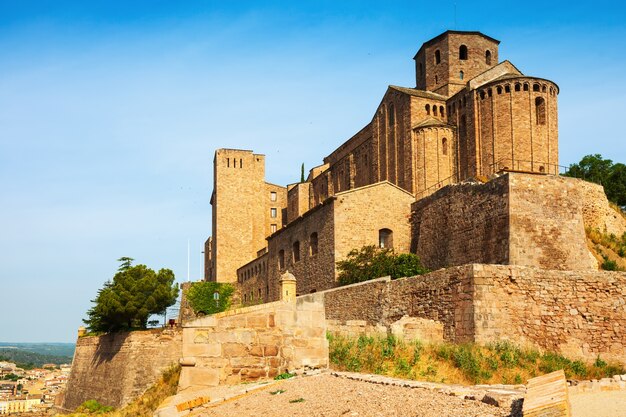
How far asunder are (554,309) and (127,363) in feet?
74.5

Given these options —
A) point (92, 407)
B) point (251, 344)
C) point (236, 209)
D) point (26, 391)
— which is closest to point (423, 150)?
point (92, 407)

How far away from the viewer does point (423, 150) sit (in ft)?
136

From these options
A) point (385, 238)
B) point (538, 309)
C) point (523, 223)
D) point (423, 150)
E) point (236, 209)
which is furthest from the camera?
point (236, 209)

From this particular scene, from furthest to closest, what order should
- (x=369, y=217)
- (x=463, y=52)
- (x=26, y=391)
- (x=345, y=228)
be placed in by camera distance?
(x=26, y=391)
(x=463, y=52)
(x=369, y=217)
(x=345, y=228)

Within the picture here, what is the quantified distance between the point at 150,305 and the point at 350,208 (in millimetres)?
11803

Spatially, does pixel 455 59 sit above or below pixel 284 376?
above

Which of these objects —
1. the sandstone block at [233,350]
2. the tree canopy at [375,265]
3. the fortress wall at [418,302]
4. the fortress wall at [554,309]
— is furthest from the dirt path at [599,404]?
the tree canopy at [375,265]

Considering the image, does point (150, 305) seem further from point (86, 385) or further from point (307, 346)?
point (307, 346)

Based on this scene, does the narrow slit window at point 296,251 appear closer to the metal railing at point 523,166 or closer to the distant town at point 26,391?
the metal railing at point 523,166

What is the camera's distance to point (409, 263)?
32.3 m

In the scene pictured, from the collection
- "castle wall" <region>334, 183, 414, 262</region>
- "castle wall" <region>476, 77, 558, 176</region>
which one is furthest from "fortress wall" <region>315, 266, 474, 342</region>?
"castle wall" <region>476, 77, 558, 176</region>

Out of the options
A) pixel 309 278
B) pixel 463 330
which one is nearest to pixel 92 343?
pixel 309 278

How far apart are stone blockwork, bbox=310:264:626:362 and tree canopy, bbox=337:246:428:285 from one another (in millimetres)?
12620

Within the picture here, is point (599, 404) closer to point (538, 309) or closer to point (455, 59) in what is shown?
point (538, 309)
